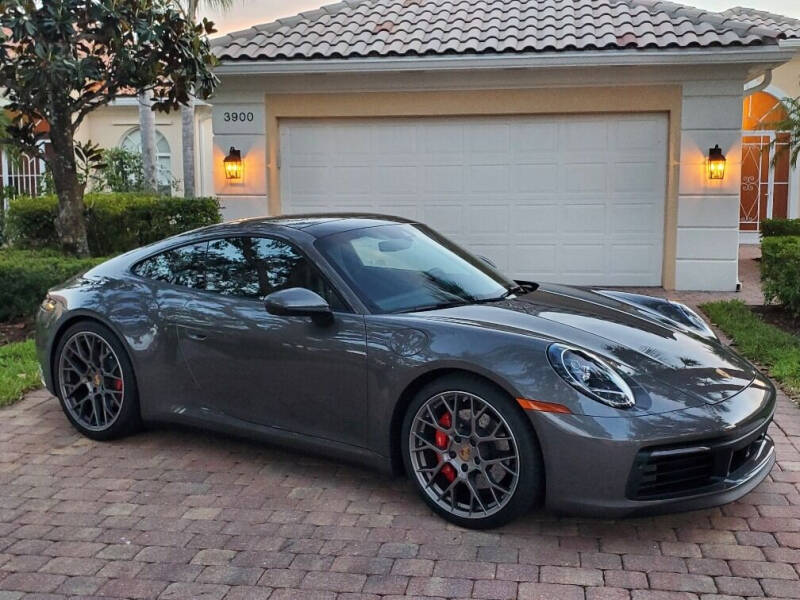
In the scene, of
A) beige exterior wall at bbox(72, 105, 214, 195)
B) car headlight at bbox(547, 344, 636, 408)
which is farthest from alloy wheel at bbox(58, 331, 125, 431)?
beige exterior wall at bbox(72, 105, 214, 195)

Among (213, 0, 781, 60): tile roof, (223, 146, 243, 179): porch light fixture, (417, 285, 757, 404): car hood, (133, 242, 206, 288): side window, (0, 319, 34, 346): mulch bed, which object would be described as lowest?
(0, 319, 34, 346): mulch bed

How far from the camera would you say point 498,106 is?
10.7m

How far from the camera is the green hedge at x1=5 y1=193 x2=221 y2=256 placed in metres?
10.4

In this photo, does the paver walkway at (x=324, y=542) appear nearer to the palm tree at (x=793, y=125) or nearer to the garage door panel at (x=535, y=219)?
the garage door panel at (x=535, y=219)

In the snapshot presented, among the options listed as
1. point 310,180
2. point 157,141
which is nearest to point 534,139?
point 310,180

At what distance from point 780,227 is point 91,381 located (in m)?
11.0

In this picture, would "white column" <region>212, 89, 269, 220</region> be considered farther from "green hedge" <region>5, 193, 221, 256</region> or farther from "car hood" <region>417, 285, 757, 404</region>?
"car hood" <region>417, 285, 757, 404</region>

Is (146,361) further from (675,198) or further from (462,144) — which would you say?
(675,198)

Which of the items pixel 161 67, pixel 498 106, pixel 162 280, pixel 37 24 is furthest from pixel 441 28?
pixel 162 280

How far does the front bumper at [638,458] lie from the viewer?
3.18 m

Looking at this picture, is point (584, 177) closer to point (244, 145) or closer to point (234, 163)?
point (244, 145)

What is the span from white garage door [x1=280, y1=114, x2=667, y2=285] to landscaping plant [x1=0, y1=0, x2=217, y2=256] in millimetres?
2154

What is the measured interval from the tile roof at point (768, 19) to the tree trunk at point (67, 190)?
13499 millimetres

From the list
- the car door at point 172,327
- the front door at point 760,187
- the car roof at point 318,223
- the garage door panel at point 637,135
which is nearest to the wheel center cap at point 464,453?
the car roof at point 318,223
